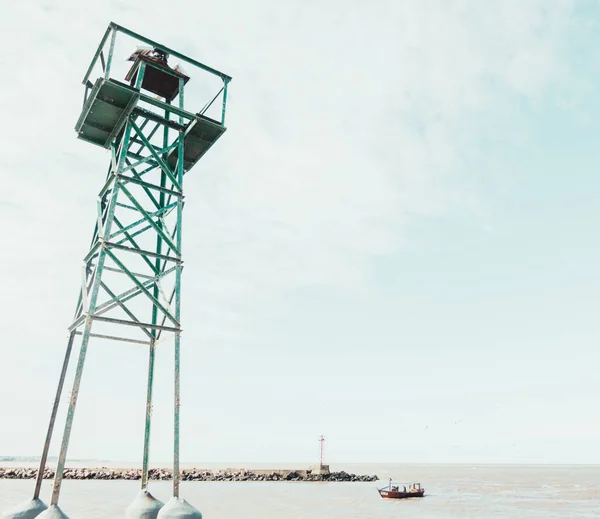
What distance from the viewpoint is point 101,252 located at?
1013cm

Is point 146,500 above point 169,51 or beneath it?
beneath

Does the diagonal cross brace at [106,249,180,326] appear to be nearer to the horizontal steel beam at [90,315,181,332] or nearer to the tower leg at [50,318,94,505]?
the horizontal steel beam at [90,315,181,332]

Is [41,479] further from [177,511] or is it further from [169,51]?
[169,51]

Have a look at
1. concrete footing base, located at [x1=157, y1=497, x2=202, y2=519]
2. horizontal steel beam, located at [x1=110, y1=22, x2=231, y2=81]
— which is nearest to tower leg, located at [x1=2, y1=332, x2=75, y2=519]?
concrete footing base, located at [x1=157, y1=497, x2=202, y2=519]

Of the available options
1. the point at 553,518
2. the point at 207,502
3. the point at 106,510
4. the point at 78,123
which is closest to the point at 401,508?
the point at 553,518

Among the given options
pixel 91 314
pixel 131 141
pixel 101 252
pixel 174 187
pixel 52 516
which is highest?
pixel 131 141

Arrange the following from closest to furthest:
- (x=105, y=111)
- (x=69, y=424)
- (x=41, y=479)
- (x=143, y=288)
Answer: (x=69, y=424) → (x=41, y=479) → (x=143, y=288) → (x=105, y=111)

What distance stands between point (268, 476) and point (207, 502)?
33.7m

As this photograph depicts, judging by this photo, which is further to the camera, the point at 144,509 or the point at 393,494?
the point at 393,494

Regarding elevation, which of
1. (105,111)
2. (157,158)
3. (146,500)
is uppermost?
(105,111)

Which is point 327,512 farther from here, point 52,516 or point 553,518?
point 52,516

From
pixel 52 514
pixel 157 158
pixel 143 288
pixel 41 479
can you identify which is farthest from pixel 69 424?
pixel 157 158

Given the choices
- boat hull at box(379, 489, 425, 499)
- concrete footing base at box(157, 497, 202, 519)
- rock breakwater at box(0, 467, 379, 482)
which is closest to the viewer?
concrete footing base at box(157, 497, 202, 519)

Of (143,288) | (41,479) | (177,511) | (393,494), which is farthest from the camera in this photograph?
(393,494)
